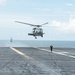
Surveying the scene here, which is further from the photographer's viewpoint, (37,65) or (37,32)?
(37,32)

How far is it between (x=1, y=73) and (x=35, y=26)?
7498 cm

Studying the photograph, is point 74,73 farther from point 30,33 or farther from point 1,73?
point 30,33

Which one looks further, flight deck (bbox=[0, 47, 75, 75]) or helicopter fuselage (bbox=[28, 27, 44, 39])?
helicopter fuselage (bbox=[28, 27, 44, 39])

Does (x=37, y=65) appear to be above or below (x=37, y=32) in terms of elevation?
below

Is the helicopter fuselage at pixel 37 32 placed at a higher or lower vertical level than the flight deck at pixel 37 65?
higher

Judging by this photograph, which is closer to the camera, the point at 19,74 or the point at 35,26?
the point at 19,74

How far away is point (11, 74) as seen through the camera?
27312mm

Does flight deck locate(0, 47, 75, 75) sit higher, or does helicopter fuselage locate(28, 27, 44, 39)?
helicopter fuselage locate(28, 27, 44, 39)

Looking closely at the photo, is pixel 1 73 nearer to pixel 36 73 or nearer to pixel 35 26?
pixel 36 73

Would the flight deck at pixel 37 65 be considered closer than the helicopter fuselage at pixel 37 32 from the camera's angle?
Yes

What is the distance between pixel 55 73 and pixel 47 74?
0.97 m

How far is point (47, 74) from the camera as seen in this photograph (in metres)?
27.3

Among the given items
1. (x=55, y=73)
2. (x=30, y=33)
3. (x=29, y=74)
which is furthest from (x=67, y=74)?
(x=30, y=33)

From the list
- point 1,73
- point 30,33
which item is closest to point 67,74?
point 1,73
